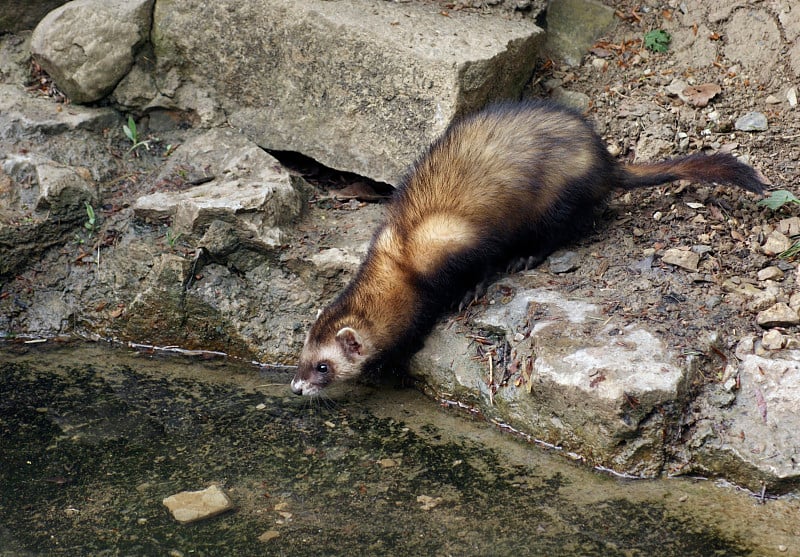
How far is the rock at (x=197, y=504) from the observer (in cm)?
362

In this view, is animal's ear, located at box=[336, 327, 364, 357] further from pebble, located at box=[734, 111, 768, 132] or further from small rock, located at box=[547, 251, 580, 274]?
pebble, located at box=[734, 111, 768, 132]

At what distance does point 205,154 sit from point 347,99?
1.06 m

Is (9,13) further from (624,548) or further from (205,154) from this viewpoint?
(624,548)

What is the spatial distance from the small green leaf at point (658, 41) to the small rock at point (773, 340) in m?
2.73

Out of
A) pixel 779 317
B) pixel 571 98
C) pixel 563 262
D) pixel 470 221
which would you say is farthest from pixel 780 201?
pixel 571 98

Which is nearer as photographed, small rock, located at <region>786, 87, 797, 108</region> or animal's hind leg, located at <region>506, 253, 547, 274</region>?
animal's hind leg, located at <region>506, 253, 547, 274</region>

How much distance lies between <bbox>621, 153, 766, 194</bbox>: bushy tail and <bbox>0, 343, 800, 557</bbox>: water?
1710 mm

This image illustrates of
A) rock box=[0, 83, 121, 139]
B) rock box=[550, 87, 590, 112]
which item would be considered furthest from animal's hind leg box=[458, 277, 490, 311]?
rock box=[0, 83, 121, 139]

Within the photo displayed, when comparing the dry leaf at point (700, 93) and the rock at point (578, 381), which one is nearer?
the rock at point (578, 381)

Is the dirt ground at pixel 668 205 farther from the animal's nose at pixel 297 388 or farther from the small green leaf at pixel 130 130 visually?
the small green leaf at pixel 130 130

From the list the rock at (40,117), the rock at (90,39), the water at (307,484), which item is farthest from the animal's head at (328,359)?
the rock at (90,39)

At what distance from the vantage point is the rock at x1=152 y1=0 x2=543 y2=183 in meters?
5.40

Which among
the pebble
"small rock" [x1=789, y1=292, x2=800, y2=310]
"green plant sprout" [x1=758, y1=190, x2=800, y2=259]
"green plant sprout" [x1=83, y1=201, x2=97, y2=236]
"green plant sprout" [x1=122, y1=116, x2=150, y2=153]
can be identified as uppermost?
the pebble

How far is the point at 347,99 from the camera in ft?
18.6
